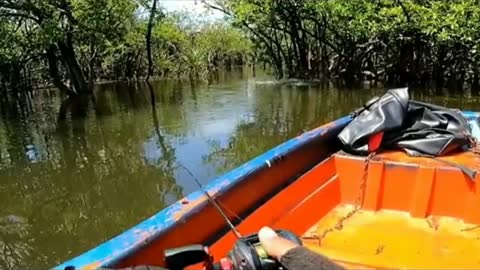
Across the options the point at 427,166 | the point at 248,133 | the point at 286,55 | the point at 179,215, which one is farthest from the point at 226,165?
the point at 286,55

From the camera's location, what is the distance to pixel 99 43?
62.8ft

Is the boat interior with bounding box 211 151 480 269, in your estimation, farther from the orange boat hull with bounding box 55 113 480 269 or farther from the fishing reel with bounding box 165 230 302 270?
the fishing reel with bounding box 165 230 302 270

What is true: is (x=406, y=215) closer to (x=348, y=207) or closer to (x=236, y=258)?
(x=348, y=207)

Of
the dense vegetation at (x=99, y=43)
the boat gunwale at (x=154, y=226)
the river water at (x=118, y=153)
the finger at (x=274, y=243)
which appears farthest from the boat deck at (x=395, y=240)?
the dense vegetation at (x=99, y=43)

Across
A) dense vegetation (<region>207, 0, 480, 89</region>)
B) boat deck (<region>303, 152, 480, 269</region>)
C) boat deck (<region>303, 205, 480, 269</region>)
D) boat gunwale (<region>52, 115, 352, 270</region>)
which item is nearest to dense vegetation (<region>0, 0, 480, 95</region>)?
dense vegetation (<region>207, 0, 480, 89</region>)

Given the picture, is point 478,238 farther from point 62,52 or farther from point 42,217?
point 62,52

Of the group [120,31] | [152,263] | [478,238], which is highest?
[120,31]

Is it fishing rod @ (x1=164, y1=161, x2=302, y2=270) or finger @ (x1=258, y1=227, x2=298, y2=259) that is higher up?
finger @ (x1=258, y1=227, x2=298, y2=259)

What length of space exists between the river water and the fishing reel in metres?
2.93

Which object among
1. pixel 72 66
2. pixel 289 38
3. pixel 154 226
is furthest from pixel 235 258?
pixel 289 38

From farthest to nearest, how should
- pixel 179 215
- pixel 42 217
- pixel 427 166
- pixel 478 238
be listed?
1. pixel 42 217
2. pixel 427 166
3. pixel 478 238
4. pixel 179 215

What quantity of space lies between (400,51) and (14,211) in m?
16.3

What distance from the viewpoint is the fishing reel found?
211 cm

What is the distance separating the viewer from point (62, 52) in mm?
19484
